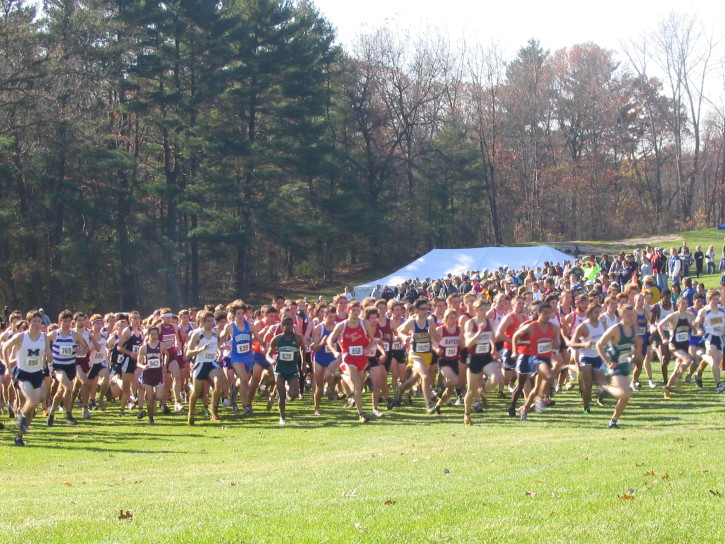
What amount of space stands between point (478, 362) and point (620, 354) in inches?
105

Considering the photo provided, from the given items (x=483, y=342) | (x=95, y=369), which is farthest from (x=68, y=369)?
(x=483, y=342)

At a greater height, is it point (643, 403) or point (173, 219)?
point (173, 219)

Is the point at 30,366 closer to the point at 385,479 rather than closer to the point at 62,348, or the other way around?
the point at 62,348

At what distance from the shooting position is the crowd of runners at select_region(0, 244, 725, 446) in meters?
13.8

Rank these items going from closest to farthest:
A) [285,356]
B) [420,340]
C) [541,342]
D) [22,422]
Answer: [541,342] < [22,422] < [285,356] < [420,340]

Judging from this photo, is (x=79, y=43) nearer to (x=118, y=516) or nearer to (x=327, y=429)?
(x=327, y=429)

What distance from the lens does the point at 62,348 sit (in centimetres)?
1575

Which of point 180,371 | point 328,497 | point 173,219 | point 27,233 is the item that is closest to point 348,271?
point 173,219

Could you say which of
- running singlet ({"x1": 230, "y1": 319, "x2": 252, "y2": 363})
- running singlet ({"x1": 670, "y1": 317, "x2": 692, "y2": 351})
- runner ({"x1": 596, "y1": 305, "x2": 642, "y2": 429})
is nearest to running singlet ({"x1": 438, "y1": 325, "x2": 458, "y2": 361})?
runner ({"x1": 596, "y1": 305, "x2": 642, "y2": 429})

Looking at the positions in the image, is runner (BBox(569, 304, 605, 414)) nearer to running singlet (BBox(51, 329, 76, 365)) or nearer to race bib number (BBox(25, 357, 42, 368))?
race bib number (BBox(25, 357, 42, 368))

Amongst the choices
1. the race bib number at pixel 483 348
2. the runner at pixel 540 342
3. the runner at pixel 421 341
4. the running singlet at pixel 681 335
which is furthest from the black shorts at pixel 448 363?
the running singlet at pixel 681 335

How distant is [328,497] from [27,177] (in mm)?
36642

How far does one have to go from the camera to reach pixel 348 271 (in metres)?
59.6

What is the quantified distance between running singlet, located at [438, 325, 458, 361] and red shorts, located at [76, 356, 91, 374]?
7.47 metres
